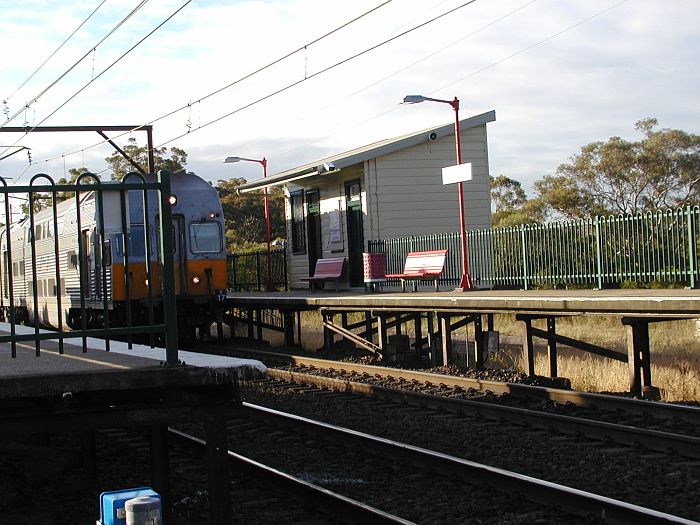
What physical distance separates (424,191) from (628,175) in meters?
31.3

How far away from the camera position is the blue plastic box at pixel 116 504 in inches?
208

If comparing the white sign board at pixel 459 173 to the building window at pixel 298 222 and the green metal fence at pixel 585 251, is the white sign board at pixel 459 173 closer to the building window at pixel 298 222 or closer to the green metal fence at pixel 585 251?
the green metal fence at pixel 585 251

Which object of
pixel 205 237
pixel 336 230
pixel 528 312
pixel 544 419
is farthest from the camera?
pixel 336 230

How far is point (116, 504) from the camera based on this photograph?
5.29 m

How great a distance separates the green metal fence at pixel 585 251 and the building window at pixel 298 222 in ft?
20.2

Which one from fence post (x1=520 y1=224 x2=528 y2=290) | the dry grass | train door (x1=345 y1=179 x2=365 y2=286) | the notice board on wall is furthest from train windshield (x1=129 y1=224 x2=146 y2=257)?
the notice board on wall

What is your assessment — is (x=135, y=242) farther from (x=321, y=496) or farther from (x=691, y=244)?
(x=321, y=496)

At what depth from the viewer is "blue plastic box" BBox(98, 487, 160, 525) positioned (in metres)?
5.28

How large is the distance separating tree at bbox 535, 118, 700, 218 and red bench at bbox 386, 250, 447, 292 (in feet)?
106

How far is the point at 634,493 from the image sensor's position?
7.21 metres

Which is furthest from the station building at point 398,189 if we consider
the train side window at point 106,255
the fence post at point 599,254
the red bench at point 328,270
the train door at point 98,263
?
the train side window at point 106,255

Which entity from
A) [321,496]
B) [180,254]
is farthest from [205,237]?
[321,496]

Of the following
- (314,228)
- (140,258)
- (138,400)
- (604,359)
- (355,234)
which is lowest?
(604,359)

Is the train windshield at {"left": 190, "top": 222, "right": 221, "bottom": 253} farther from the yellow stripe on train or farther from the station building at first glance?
the station building
